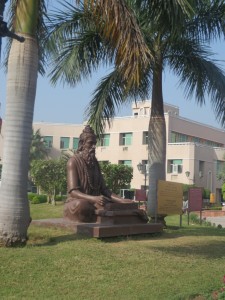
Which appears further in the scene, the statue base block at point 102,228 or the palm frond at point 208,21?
the palm frond at point 208,21

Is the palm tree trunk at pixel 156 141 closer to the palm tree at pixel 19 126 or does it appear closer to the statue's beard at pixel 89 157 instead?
the statue's beard at pixel 89 157

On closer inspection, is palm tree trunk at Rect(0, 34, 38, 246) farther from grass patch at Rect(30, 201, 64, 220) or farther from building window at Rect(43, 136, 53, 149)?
building window at Rect(43, 136, 53, 149)

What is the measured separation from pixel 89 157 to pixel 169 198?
119 inches

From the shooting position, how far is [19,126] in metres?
8.25

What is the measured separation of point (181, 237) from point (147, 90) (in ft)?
17.3

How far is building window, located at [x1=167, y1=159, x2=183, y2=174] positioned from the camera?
49.7 meters

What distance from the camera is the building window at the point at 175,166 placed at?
49656 mm

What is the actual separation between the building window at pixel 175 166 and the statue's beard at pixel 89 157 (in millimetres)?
38933

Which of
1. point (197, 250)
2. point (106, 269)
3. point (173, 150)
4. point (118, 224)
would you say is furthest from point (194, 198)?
point (173, 150)

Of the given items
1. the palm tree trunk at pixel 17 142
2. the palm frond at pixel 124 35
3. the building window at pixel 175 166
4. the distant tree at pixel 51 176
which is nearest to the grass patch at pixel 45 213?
the palm tree trunk at pixel 17 142

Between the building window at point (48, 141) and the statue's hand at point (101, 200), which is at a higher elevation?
the building window at point (48, 141)

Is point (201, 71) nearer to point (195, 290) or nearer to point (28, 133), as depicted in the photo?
point (28, 133)

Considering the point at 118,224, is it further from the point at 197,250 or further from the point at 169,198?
the point at 169,198

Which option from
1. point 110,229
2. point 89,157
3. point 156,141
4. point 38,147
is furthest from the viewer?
point 38,147
